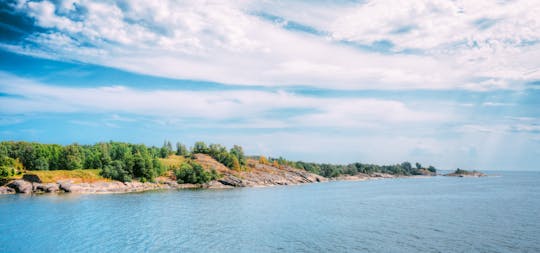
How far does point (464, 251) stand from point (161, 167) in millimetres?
170002

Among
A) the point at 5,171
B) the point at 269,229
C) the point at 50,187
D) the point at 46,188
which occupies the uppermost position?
the point at 5,171

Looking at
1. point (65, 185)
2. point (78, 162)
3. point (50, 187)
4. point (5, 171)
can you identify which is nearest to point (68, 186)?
point (65, 185)

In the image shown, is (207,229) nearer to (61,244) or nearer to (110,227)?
(110,227)

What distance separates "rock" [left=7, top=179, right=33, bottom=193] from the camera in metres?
138

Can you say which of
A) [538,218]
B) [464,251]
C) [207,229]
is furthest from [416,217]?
[207,229]

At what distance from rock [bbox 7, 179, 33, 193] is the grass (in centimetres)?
702

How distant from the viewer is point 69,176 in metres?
157

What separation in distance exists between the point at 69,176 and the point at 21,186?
20480mm

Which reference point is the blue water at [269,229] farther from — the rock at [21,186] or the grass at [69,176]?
the grass at [69,176]

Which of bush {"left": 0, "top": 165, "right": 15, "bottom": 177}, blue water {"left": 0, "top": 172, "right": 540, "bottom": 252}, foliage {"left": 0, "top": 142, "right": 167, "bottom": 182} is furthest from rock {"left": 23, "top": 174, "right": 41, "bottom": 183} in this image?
blue water {"left": 0, "top": 172, "right": 540, "bottom": 252}

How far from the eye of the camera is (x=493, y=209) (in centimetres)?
8994

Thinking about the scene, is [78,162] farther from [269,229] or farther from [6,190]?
[269,229]

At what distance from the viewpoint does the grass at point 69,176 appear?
149913mm

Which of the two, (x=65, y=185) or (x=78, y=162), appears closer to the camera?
(x=65, y=185)
